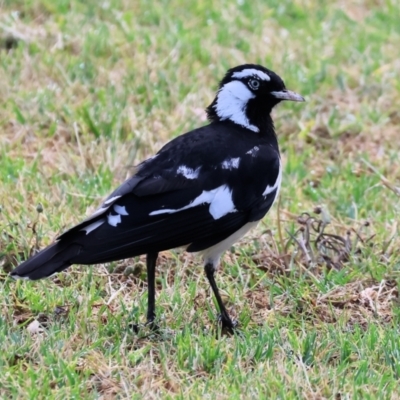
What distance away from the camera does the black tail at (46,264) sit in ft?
14.0

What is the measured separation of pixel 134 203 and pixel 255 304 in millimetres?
1017

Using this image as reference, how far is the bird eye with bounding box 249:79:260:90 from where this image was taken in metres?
5.27

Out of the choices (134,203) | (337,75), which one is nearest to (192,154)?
(134,203)

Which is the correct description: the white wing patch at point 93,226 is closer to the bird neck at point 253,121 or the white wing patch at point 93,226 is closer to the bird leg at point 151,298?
the bird leg at point 151,298

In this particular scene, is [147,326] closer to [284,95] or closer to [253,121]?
[253,121]

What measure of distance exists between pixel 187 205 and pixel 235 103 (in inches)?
36.2

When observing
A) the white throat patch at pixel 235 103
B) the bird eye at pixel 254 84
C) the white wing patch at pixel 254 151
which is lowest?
the white wing patch at pixel 254 151

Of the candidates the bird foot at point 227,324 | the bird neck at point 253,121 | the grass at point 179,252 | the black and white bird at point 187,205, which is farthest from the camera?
the bird neck at point 253,121

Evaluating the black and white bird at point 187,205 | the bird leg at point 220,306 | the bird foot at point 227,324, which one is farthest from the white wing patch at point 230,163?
the bird foot at point 227,324

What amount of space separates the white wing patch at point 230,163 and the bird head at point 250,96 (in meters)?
0.48

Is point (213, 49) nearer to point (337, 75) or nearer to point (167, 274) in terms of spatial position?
point (337, 75)

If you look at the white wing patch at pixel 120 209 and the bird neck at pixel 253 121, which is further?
the bird neck at pixel 253 121

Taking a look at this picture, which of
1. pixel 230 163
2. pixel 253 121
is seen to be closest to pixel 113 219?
pixel 230 163

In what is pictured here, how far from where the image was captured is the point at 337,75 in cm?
815
